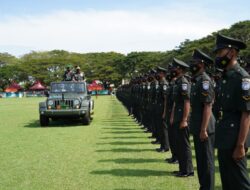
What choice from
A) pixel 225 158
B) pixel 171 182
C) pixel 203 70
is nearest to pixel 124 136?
pixel 171 182

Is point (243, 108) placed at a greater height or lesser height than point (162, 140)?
greater

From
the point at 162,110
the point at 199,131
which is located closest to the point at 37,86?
the point at 162,110

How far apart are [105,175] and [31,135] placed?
265 inches

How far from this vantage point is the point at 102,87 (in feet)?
299

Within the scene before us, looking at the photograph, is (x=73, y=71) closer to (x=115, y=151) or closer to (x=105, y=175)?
(x=115, y=151)

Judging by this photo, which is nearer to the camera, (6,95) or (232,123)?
(232,123)

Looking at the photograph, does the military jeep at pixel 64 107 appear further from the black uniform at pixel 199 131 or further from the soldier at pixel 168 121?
the black uniform at pixel 199 131

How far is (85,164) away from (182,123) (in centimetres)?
234

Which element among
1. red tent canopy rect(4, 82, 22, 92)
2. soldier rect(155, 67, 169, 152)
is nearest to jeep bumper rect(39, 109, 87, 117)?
soldier rect(155, 67, 169, 152)

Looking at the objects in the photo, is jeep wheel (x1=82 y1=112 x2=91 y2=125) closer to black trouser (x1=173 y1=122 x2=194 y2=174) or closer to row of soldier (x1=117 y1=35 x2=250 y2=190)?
row of soldier (x1=117 y1=35 x2=250 y2=190)

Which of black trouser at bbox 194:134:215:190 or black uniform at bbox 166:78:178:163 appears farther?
black uniform at bbox 166:78:178:163

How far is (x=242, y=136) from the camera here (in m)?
4.36

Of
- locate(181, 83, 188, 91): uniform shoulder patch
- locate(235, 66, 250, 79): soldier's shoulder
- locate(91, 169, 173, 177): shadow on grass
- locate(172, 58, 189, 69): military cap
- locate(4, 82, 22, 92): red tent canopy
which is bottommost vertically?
locate(4, 82, 22, 92): red tent canopy

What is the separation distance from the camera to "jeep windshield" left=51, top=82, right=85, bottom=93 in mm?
18062
